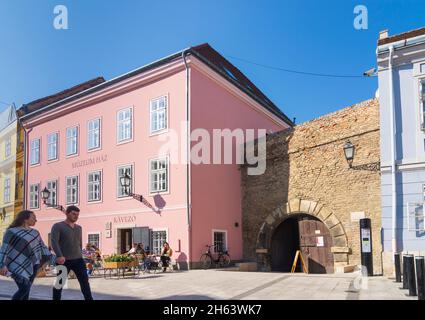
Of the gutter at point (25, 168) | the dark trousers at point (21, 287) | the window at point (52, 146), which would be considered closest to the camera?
the dark trousers at point (21, 287)

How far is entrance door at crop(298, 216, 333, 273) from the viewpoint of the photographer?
16.4 metres

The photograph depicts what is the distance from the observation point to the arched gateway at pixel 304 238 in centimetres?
1553

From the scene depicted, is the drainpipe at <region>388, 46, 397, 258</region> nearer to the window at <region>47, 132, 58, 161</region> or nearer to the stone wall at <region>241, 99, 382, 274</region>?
the stone wall at <region>241, 99, 382, 274</region>

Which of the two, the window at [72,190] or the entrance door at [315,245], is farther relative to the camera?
the window at [72,190]

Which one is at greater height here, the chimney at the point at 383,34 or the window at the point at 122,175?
the chimney at the point at 383,34

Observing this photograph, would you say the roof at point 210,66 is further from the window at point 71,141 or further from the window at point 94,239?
the window at point 94,239

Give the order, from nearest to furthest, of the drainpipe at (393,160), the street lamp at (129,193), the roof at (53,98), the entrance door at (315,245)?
the drainpipe at (393,160) < the entrance door at (315,245) < the street lamp at (129,193) < the roof at (53,98)

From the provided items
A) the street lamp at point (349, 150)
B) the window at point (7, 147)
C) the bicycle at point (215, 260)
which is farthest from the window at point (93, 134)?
the street lamp at point (349, 150)

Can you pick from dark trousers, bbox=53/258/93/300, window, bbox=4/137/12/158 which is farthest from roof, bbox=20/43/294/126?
dark trousers, bbox=53/258/93/300

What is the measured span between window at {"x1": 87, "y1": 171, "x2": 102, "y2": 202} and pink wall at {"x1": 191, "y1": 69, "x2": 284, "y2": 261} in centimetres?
555

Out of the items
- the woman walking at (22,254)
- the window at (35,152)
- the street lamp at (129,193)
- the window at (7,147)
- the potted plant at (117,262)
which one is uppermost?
the window at (7,147)

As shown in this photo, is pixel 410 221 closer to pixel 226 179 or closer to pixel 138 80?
pixel 226 179

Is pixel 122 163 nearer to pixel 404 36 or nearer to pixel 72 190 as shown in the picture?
pixel 72 190

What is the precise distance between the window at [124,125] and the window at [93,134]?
5.03ft
